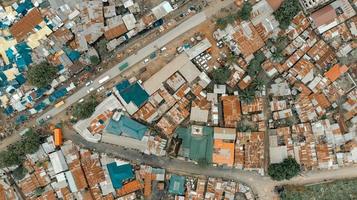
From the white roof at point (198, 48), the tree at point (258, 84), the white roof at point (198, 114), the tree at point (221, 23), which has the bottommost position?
the white roof at point (198, 114)

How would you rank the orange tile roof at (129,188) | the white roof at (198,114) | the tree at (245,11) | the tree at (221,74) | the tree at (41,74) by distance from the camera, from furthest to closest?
the white roof at (198,114) → the orange tile roof at (129,188) → the tree at (221,74) → the tree at (245,11) → the tree at (41,74)

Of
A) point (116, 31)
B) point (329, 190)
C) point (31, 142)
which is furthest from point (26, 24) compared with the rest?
point (329, 190)

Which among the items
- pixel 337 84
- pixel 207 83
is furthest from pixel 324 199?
pixel 207 83

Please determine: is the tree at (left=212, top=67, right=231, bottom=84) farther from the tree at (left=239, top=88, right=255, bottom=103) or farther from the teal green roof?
the teal green roof

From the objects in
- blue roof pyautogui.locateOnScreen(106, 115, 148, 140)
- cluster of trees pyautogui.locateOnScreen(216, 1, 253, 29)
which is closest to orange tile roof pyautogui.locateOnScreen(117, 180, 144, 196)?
blue roof pyautogui.locateOnScreen(106, 115, 148, 140)

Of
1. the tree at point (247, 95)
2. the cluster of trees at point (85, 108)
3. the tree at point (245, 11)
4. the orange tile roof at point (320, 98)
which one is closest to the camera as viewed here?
the tree at point (245, 11)

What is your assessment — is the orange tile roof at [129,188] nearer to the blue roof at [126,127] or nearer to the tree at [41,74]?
the blue roof at [126,127]

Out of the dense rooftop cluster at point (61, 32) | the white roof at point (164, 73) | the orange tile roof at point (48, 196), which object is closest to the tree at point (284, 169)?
the white roof at point (164, 73)

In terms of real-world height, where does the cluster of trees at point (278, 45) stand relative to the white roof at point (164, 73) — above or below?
above
